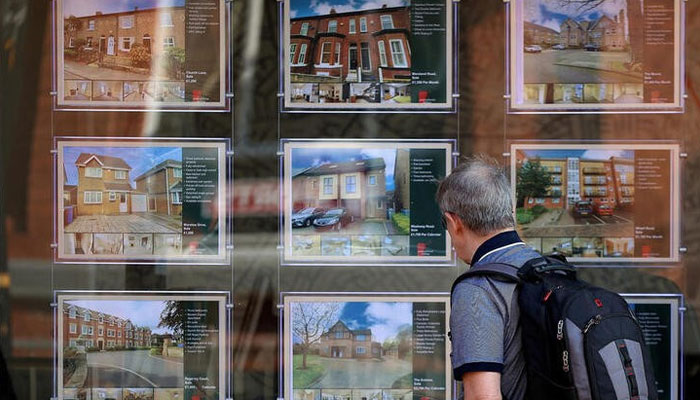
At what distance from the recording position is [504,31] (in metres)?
4.21

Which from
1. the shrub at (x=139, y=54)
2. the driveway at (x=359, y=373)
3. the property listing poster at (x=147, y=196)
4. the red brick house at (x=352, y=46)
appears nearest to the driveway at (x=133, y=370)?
the property listing poster at (x=147, y=196)

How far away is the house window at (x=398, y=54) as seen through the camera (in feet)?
13.8

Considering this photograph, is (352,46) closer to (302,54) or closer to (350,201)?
(302,54)

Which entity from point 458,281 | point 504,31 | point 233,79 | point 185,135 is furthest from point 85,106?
point 458,281

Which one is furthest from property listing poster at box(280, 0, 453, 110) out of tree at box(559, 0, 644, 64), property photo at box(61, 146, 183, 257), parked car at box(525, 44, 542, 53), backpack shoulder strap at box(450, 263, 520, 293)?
backpack shoulder strap at box(450, 263, 520, 293)

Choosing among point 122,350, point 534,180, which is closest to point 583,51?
point 534,180

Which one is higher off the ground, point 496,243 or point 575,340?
point 496,243

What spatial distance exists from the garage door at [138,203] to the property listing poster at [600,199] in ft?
6.75

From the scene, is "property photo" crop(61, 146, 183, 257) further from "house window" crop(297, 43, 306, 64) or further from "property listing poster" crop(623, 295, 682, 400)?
"property listing poster" crop(623, 295, 682, 400)

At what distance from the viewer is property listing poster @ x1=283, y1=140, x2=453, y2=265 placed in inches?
166

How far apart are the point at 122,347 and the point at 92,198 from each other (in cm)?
85

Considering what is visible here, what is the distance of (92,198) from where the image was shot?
4.26 meters

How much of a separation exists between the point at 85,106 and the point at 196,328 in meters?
1.39

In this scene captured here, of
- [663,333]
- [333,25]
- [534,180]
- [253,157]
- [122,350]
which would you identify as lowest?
[122,350]
